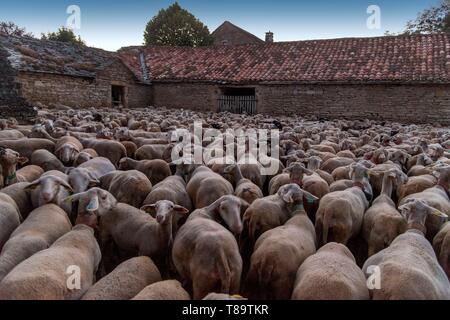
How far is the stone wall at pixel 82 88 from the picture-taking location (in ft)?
66.7

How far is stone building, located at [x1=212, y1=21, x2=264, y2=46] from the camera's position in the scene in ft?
157

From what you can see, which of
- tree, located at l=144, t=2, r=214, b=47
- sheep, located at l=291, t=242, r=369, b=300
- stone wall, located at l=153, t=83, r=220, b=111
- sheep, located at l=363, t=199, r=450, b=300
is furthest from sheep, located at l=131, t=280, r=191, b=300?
tree, located at l=144, t=2, r=214, b=47

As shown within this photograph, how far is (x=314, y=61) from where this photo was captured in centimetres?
2520

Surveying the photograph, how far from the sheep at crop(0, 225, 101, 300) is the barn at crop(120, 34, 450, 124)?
797 inches

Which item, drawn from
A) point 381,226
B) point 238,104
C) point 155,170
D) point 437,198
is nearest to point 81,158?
point 155,170

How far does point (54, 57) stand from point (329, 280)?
22.6 meters

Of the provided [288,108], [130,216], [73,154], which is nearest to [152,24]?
[288,108]

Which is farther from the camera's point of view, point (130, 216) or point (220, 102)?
point (220, 102)

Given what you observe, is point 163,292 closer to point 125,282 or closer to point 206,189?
point 125,282

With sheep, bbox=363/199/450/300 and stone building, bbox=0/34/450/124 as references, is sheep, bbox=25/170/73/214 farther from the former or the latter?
stone building, bbox=0/34/450/124

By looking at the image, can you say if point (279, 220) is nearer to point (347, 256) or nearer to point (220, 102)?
point (347, 256)

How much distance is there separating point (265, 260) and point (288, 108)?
67.6 feet
